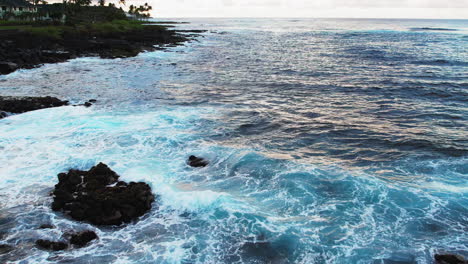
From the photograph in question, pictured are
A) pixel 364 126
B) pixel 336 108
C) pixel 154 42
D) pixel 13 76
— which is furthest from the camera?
pixel 154 42

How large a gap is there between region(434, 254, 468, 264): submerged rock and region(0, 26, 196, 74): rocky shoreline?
38040 mm

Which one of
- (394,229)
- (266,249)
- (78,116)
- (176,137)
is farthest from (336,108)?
(78,116)

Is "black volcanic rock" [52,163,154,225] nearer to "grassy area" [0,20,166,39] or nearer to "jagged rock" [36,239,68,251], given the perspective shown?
"jagged rock" [36,239,68,251]

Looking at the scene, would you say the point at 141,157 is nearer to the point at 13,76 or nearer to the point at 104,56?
the point at 13,76

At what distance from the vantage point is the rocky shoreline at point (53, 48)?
121 ft

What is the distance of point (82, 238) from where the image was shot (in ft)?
29.6

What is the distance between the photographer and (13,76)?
31094 millimetres

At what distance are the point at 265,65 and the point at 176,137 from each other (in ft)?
93.6

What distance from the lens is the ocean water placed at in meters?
9.05

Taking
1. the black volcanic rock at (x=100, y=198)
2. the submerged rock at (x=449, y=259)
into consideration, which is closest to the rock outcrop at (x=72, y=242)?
the black volcanic rock at (x=100, y=198)

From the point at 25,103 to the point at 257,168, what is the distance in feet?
56.4

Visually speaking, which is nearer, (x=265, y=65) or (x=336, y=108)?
(x=336, y=108)

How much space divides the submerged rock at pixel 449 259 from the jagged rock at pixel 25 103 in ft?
74.7

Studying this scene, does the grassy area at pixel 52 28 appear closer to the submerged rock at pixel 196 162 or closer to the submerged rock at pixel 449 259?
the submerged rock at pixel 196 162
